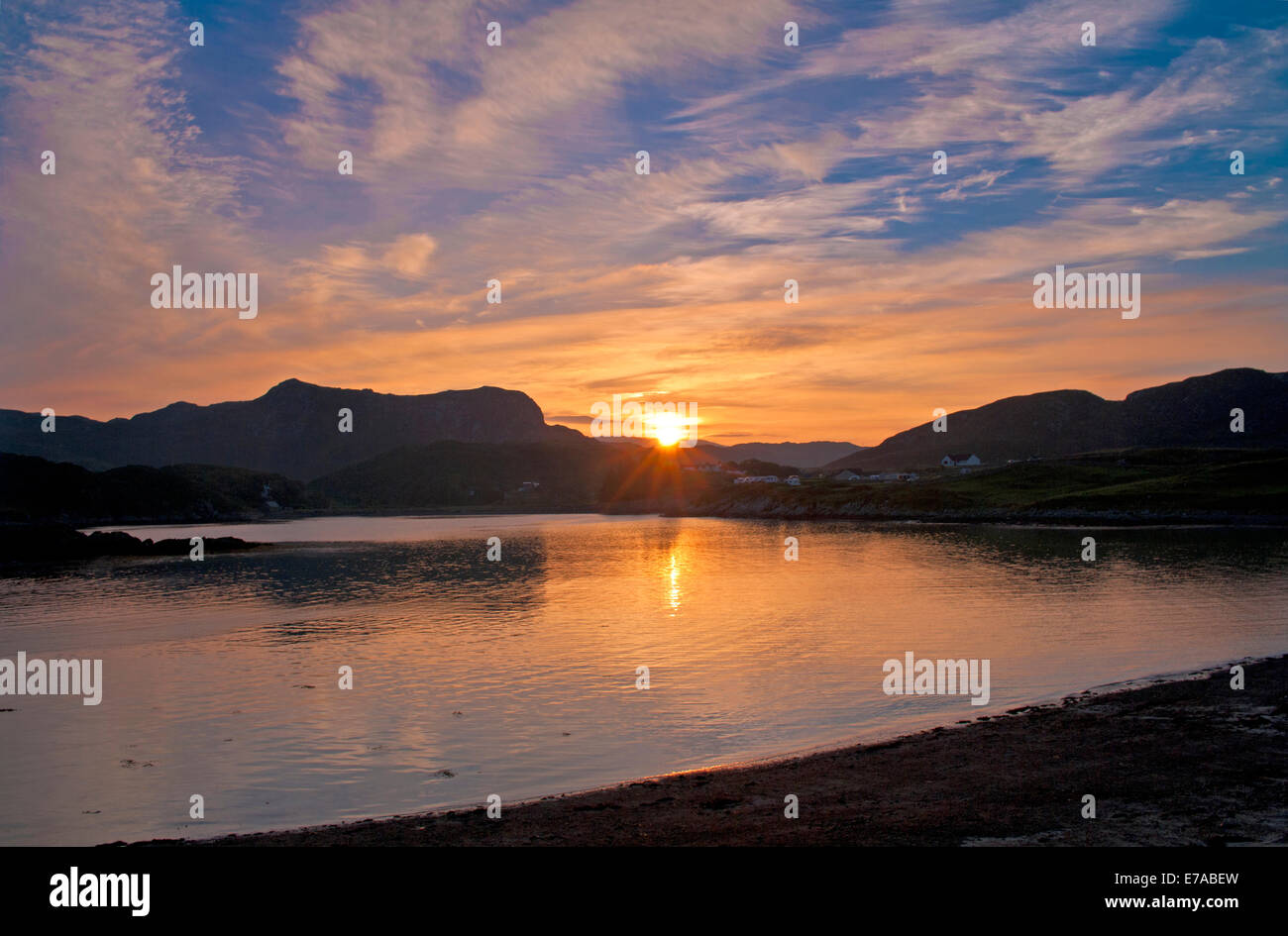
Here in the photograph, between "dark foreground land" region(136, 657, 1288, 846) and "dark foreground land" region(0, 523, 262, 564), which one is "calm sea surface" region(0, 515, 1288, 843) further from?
"dark foreground land" region(0, 523, 262, 564)

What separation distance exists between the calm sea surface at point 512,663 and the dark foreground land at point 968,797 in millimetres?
1877

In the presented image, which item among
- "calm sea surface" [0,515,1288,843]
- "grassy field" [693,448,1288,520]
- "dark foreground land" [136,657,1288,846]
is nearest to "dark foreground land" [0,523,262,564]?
"calm sea surface" [0,515,1288,843]

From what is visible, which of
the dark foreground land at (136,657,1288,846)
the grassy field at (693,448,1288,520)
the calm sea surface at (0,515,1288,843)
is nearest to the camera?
the dark foreground land at (136,657,1288,846)

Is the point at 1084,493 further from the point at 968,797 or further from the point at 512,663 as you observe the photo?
the point at 968,797

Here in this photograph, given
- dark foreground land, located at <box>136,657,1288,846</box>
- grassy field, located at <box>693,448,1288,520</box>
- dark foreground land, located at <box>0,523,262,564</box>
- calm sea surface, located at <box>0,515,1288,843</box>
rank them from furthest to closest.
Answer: grassy field, located at <box>693,448,1288,520</box>
dark foreground land, located at <box>0,523,262,564</box>
calm sea surface, located at <box>0,515,1288,843</box>
dark foreground land, located at <box>136,657,1288,846</box>

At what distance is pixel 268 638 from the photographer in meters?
34.8

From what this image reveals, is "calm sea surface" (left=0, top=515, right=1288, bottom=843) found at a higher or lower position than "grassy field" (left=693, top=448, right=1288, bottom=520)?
lower

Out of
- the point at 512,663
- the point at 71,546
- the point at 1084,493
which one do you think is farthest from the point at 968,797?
the point at 1084,493

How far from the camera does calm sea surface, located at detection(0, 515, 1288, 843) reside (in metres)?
16.7

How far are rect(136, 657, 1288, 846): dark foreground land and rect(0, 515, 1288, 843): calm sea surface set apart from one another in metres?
1.88

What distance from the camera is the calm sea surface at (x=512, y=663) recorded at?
54.9 ft
